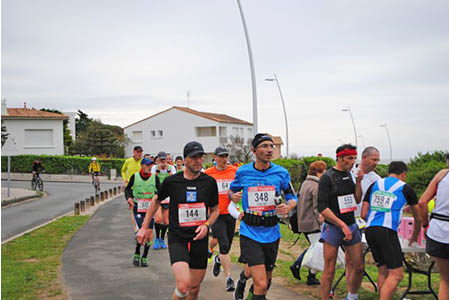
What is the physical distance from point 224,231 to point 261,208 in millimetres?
2303

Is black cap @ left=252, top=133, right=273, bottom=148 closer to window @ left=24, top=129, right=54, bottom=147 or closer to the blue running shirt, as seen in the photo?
the blue running shirt

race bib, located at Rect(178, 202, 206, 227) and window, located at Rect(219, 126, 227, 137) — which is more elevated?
window, located at Rect(219, 126, 227, 137)

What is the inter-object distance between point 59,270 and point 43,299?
202cm

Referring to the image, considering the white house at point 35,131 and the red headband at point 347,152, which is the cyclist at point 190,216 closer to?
the red headband at point 347,152

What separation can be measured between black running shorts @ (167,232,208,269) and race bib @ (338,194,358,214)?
1.75 meters

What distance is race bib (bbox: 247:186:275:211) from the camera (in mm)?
5742

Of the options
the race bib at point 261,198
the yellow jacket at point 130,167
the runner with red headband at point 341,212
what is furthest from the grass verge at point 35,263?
the runner with red headband at point 341,212

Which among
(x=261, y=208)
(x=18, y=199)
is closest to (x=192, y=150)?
(x=261, y=208)

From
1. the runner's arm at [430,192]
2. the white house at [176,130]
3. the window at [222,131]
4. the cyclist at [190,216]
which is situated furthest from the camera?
the window at [222,131]

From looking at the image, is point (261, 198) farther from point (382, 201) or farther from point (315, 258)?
point (315, 258)

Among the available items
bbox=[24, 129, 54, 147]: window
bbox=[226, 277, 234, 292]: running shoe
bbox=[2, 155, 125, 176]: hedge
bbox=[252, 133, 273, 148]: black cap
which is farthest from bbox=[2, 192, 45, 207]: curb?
bbox=[24, 129, 54, 147]: window

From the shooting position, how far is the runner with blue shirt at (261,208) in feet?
18.3

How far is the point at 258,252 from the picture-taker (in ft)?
18.4

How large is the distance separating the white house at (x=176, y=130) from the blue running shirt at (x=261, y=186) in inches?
2726
